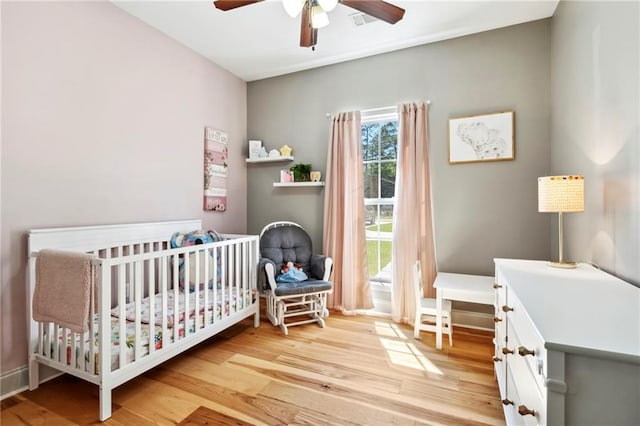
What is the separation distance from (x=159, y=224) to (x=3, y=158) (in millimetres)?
1050

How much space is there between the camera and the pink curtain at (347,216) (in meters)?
2.99

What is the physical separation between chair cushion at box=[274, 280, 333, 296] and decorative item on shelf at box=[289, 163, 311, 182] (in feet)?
3.77

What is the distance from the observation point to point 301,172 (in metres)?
3.20

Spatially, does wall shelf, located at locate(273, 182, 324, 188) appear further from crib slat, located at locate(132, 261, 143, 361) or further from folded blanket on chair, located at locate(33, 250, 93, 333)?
folded blanket on chair, located at locate(33, 250, 93, 333)

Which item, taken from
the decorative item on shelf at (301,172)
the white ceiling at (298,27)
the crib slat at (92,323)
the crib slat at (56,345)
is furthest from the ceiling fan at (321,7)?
the crib slat at (56,345)

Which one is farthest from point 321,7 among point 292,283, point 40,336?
point 40,336

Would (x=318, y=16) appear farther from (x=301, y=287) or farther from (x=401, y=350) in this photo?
(x=401, y=350)

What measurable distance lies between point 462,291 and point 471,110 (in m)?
1.61

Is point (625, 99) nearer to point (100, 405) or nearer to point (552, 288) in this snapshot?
point (552, 288)

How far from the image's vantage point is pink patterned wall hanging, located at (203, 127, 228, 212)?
307 cm

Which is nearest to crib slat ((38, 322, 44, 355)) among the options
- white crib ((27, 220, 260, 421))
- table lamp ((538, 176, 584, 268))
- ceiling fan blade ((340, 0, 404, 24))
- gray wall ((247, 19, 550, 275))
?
→ white crib ((27, 220, 260, 421))

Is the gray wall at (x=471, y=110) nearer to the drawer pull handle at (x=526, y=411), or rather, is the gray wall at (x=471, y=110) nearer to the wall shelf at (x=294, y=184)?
the wall shelf at (x=294, y=184)

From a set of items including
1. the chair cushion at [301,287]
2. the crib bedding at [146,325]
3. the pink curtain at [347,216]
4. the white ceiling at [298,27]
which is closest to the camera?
the crib bedding at [146,325]

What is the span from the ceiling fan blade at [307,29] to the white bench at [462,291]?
2000mm
